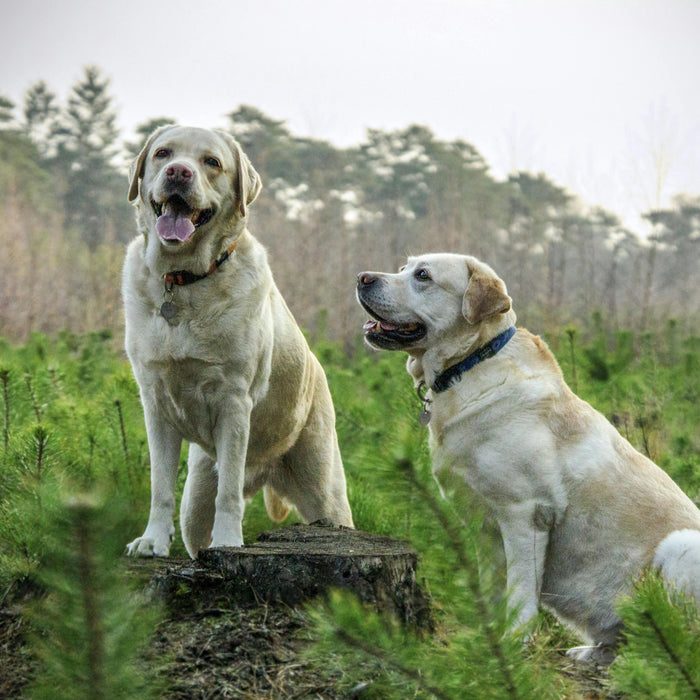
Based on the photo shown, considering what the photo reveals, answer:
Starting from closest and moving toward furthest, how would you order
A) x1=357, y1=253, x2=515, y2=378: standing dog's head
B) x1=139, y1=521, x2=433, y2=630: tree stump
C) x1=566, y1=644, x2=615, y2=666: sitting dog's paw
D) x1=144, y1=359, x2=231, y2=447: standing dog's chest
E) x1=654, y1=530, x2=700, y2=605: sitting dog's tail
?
1. x1=139, y1=521, x2=433, y2=630: tree stump
2. x1=654, y1=530, x2=700, y2=605: sitting dog's tail
3. x1=566, y1=644, x2=615, y2=666: sitting dog's paw
4. x1=144, y1=359, x2=231, y2=447: standing dog's chest
5. x1=357, y1=253, x2=515, y2=378: standing dog's head

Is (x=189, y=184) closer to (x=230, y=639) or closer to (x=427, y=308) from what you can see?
(x=427, y=308)

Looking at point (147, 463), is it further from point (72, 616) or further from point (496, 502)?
point (72, 616)

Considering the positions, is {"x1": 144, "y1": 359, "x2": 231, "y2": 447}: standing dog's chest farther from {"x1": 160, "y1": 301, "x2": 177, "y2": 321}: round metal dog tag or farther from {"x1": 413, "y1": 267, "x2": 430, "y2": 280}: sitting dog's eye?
{"x1": 413, "y1": 267, "x2": 430, "y2": 280}: sitting dog's eye

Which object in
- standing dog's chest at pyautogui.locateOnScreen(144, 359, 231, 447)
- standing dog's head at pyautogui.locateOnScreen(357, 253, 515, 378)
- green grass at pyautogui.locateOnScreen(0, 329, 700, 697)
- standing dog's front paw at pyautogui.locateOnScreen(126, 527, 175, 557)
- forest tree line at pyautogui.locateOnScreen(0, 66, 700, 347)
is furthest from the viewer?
forest tree line at pyautogui.locateOnScreen(0, 66, 700, 347)

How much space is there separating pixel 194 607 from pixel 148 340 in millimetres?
1204

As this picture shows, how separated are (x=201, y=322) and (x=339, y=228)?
12.6 meters

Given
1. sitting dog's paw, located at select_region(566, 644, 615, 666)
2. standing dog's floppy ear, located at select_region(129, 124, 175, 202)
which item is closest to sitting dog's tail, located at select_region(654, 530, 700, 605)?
sitting dog's paw, located at select_region(566, 644, 615, 666)

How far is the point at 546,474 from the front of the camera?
3166mm

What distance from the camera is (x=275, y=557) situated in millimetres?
2652

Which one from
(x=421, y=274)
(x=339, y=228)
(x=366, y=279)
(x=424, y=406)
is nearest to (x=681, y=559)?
(x=424, y=406)

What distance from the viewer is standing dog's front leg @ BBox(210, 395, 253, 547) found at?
11.1 ft

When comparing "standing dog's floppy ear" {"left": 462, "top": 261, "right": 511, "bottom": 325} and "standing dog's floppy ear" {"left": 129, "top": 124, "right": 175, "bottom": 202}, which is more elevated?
"standing dog's floppy ear" {"left": 129, "top": 124, "right": 175, "bottom": 202}

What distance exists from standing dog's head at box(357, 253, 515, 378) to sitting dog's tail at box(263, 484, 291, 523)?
3.70 feet

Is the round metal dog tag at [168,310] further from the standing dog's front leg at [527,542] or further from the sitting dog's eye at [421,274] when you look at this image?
the standing dog's front leg at [527,542]
